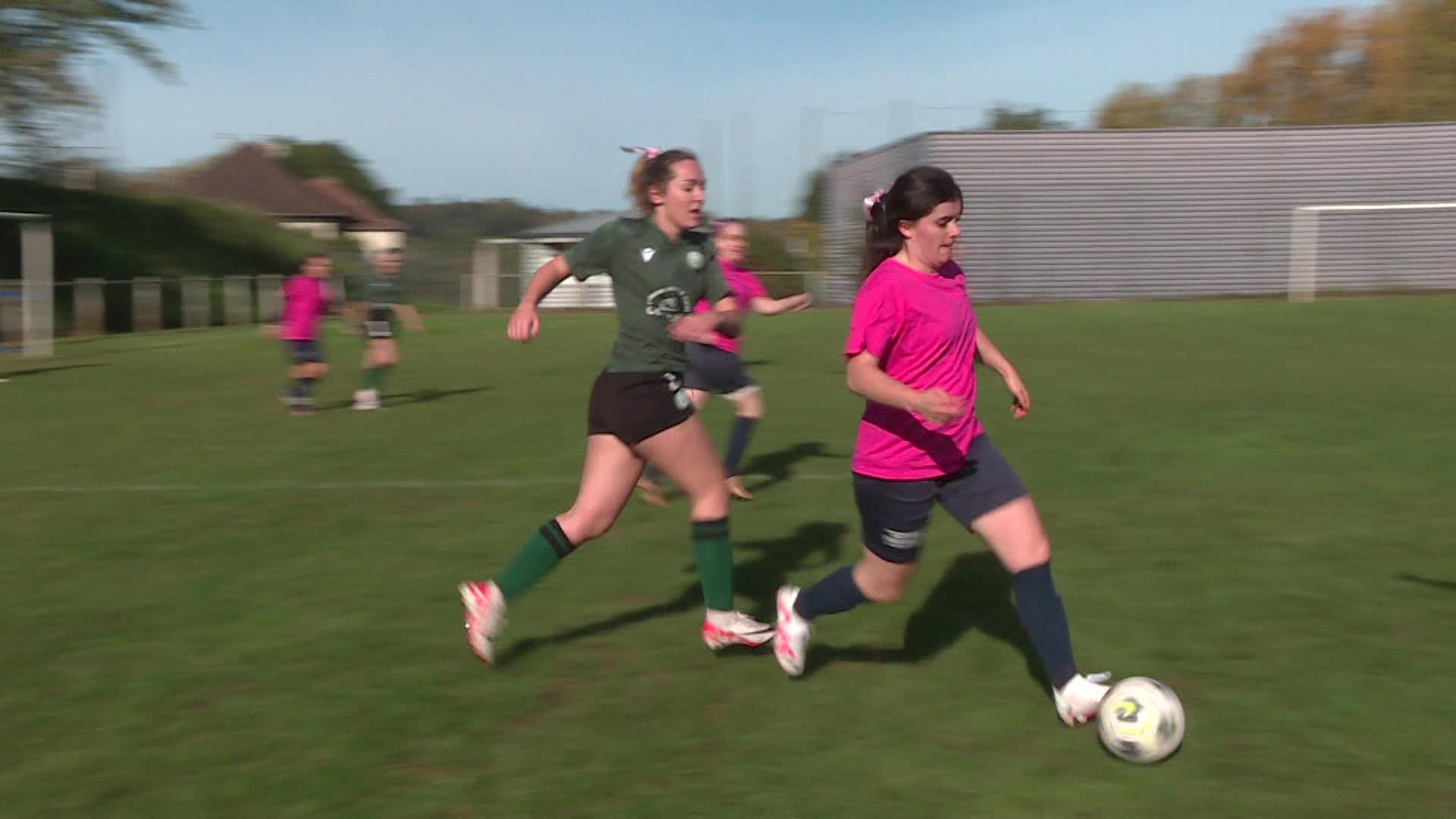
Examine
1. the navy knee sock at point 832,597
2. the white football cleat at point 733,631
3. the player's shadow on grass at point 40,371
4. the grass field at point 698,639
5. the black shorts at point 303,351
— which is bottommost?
the player's shadow on grass at point 40,371

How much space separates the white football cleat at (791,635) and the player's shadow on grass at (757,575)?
892 mm

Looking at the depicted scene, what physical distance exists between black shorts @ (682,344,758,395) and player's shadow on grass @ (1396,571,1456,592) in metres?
3.85

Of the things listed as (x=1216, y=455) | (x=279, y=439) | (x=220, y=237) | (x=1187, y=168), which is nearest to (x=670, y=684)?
(x=1216, y=455)

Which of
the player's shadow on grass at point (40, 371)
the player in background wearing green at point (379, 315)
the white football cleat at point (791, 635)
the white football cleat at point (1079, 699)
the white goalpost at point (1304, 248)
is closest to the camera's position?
the white football cleat at point (1079, 699)

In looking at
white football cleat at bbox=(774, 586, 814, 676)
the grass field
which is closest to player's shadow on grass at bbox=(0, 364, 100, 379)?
the grass field

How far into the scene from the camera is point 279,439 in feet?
40.8

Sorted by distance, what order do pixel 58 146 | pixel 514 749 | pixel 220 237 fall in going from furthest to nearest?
1. pixel 220 237
2. pixel 58 146
3. pixel 514 749

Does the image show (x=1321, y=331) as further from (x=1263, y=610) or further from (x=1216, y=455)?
(x=1263, y=610)

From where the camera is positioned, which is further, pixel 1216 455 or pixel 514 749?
pixel 1216 455

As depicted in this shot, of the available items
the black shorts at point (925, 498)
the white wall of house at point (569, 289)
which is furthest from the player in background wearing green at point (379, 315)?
the white wall of house at point (569, 289)

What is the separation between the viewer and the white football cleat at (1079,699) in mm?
4414

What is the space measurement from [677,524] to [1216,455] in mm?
3926

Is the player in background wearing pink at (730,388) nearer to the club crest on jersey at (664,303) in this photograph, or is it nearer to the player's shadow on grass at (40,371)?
the club crest on jersey at (664,303)

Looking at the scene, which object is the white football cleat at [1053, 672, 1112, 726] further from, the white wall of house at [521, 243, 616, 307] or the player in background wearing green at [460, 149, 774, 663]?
the white wall of house at [521, 243, 616, 307]
